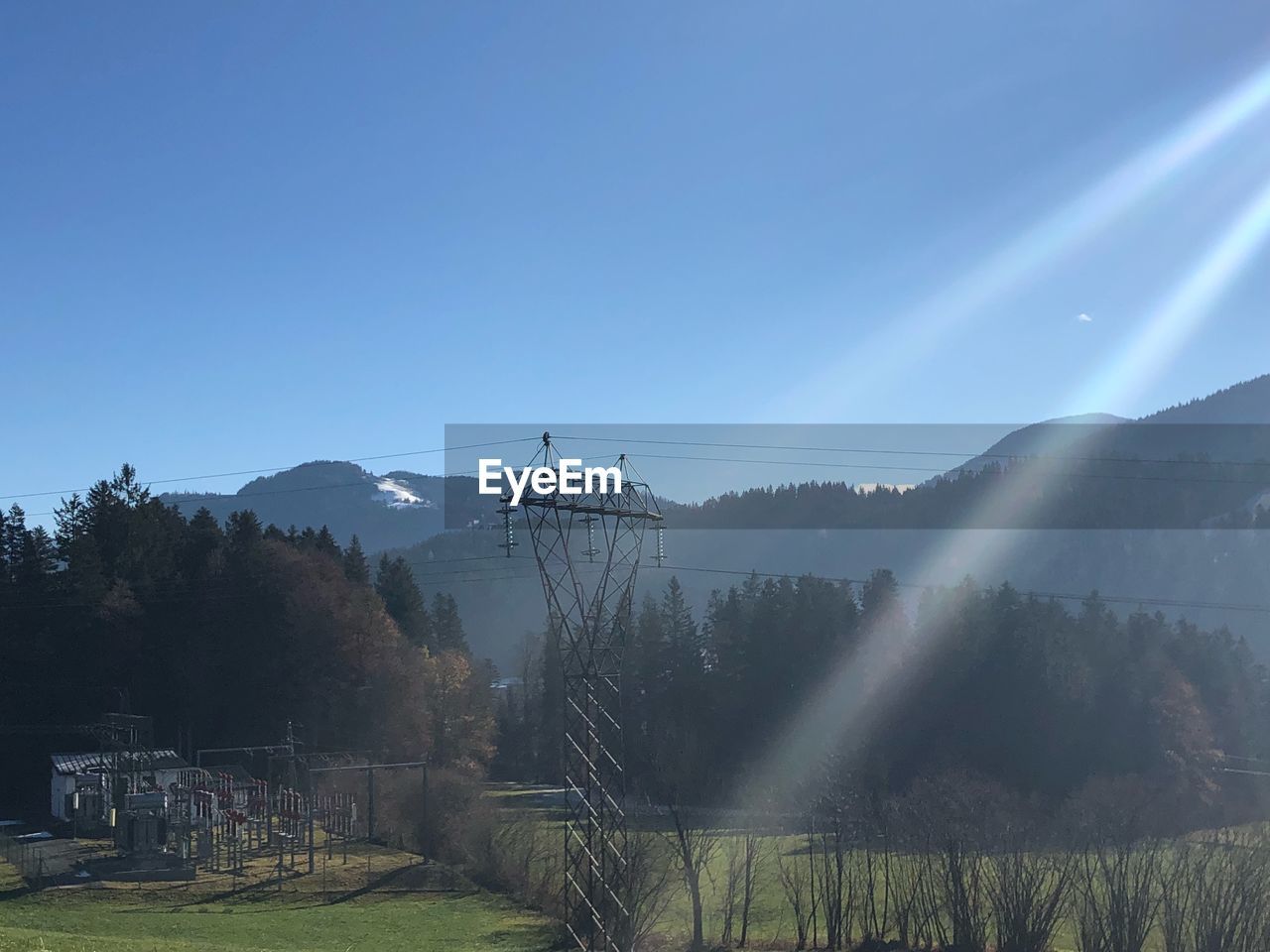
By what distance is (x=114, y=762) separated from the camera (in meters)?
44.1

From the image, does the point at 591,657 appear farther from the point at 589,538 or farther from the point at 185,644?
the point at 185,644

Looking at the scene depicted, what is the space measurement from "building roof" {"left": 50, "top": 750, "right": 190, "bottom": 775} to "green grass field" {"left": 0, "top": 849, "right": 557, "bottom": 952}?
7193 millimetres

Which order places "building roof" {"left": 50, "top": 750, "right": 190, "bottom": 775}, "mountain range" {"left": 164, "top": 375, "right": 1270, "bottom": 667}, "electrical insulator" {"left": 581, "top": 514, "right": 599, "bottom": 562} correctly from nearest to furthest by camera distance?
"electrical insulator" {"left": 581, "top": 514, "right": 599, "bottom": 562}, "building roof" {"left": 50, "top": 750, "right": 190, "bottom": 775}, "mountain range" {"left": 164, "top": 375, "right": 1270, "bottom": 667}

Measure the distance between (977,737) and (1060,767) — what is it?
5.11 meters

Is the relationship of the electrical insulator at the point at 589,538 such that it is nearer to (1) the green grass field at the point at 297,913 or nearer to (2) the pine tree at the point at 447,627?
(1) the green grass field at the point at 297,913

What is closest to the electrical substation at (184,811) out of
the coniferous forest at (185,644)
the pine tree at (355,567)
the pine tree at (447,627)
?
the coniferous forest at (185,644)

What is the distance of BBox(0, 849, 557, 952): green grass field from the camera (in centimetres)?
2728

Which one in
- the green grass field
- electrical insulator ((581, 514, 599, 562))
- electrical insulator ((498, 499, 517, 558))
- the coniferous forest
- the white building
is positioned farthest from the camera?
the coniferous forest

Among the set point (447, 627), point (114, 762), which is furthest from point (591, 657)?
point (447, 627)

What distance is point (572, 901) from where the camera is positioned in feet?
97.0

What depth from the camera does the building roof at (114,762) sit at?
143ft

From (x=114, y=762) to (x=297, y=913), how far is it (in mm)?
16512

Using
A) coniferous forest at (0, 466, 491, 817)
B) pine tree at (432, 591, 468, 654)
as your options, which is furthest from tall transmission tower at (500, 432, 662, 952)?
pine tree at (432, 591, 468, 654)

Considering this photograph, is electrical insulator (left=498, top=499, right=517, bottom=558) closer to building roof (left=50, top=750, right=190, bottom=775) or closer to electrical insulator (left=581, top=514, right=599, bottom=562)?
electrical insulator (left=581, top=514, right=599, bottom=562)
